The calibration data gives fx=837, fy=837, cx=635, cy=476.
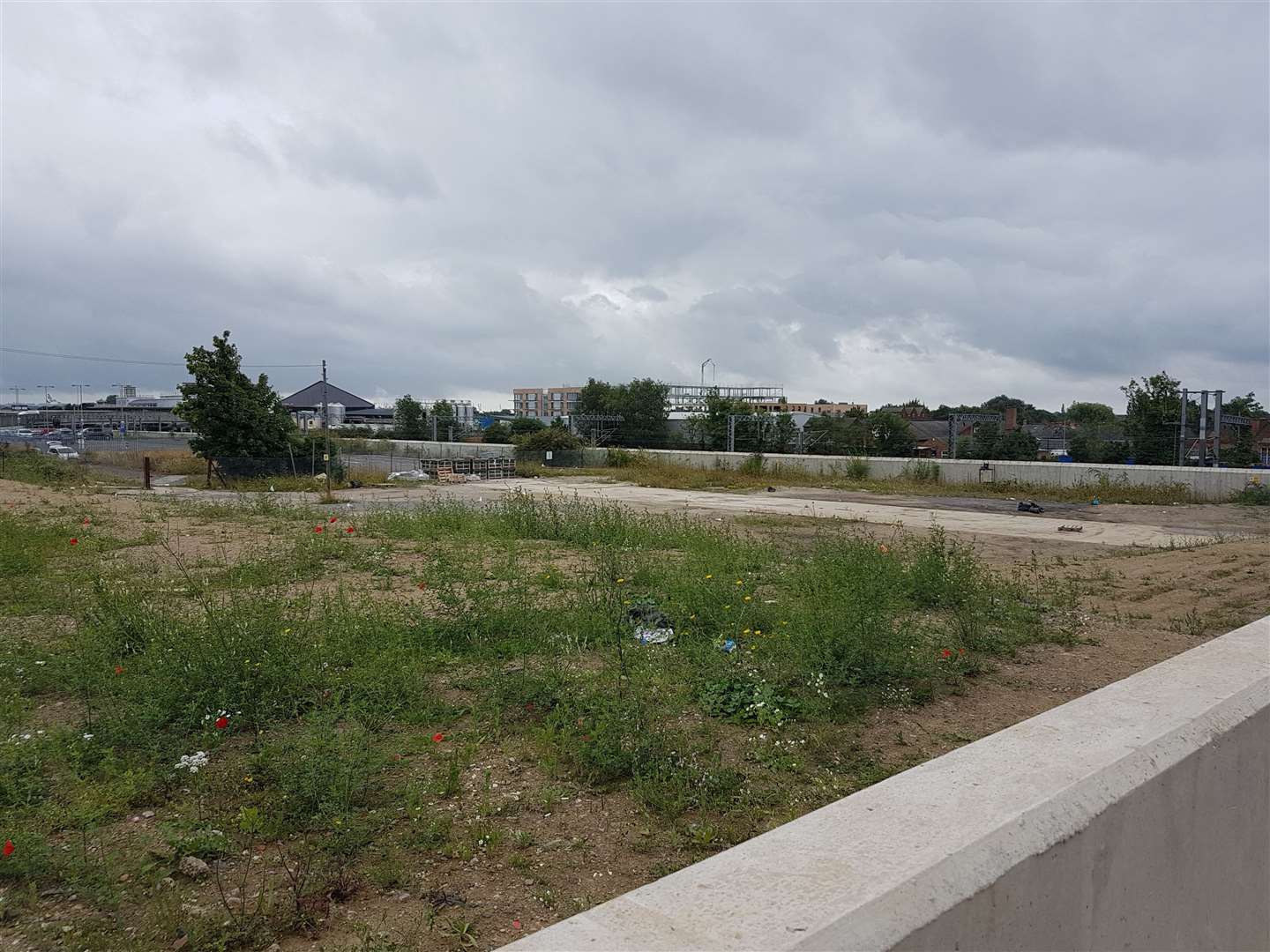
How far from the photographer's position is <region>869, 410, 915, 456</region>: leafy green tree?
3656 cm

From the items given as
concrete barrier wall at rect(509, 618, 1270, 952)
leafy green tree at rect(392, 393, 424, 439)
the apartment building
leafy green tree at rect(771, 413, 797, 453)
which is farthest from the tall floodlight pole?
the apartment building

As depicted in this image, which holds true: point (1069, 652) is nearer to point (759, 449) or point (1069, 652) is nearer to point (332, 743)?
point (332, 743)

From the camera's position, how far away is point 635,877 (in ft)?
9.98

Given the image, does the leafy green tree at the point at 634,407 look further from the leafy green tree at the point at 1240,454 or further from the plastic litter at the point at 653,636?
the plastic litter at the point at 653,636

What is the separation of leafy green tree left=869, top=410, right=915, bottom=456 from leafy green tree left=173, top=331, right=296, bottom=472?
24715 millimetres

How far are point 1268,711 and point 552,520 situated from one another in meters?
10.2

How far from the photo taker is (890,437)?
3769cm

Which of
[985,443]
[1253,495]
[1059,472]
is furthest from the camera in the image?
[985,443]

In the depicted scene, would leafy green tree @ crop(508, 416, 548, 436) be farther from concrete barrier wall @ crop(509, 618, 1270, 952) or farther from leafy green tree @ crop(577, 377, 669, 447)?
concrete barrier wall @ crop(509, 618, 1270, 952)

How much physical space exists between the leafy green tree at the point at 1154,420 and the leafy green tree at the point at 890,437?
27.6 ft

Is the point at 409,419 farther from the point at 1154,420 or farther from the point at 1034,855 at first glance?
the point at 1034,855

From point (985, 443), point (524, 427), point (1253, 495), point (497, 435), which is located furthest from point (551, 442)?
point (1253, 495)

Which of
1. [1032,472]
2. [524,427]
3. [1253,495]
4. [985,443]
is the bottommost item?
[1253,495]

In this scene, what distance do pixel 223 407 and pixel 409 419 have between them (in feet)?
141
